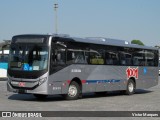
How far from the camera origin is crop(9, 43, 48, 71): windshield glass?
18469mm

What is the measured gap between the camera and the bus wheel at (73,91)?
19969mm

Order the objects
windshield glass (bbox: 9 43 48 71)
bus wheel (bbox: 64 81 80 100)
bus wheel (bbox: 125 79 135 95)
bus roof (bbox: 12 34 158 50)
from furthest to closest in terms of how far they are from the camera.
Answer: bus wheel (bbox: 125 79 135 95), bus wheel (bbox: 64 81 80 100), bus roof (bbox: 12 34 158 50), windshield glass (bbox: 9 43 48 71)

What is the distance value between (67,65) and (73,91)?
135 cm

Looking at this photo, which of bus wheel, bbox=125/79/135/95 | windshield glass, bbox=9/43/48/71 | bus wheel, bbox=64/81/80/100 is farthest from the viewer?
bus wheel, bbox=125/79/135/95

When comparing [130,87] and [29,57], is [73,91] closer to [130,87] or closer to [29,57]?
[29,57]

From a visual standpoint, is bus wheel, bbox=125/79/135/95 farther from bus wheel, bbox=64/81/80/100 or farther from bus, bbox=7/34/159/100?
bus wheel, bbox=64/81/80/100

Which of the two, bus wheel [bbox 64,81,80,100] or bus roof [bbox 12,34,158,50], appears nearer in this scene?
bus roof [bbox 12,34,158,50]

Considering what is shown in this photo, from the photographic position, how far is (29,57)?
18703 mm

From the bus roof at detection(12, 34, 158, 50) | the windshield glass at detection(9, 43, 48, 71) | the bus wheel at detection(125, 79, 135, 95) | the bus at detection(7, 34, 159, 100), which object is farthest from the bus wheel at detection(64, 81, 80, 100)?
the bus wheel at detection(125, 79, 135, 95)

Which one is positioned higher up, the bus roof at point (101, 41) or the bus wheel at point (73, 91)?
the bus roof at point (101, 41)

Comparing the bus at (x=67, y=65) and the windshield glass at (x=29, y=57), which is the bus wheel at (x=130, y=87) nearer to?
the bus at (x=67, y=65)

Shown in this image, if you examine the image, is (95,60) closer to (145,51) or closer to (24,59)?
(24,59)

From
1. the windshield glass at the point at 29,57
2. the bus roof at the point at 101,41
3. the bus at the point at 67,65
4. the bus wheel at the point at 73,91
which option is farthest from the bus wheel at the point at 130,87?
the windshield glass at the point at 29,57

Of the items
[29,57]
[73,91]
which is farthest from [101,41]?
[29,57]
